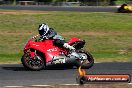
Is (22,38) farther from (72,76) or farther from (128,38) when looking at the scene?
(72,76)

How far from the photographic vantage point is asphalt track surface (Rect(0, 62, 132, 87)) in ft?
44.4

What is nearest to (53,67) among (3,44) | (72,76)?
(72,76)

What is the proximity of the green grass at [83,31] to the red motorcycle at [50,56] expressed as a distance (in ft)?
11.2

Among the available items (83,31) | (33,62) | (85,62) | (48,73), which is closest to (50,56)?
(33,62)

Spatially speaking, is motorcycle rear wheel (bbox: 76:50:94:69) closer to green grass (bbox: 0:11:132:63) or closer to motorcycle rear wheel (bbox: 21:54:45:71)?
motorcycle rear wheel (bbox: 21:54:45:71)

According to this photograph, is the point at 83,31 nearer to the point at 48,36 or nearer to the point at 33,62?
the point at 48,36

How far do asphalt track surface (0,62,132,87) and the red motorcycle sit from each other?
25 cm

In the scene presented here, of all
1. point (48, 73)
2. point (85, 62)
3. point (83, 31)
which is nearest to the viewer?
point (48, 73)

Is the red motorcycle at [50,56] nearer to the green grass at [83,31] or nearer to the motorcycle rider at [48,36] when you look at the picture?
the motorcycle rider at [48,36]

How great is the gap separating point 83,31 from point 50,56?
18053mm

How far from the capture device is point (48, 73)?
51.3 feet

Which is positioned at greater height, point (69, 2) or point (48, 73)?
point (48, 73)

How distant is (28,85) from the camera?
42.3 ft

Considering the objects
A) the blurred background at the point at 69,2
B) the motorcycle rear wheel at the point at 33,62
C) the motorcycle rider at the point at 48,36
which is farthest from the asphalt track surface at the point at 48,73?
the blurred background at the point at 69,2
